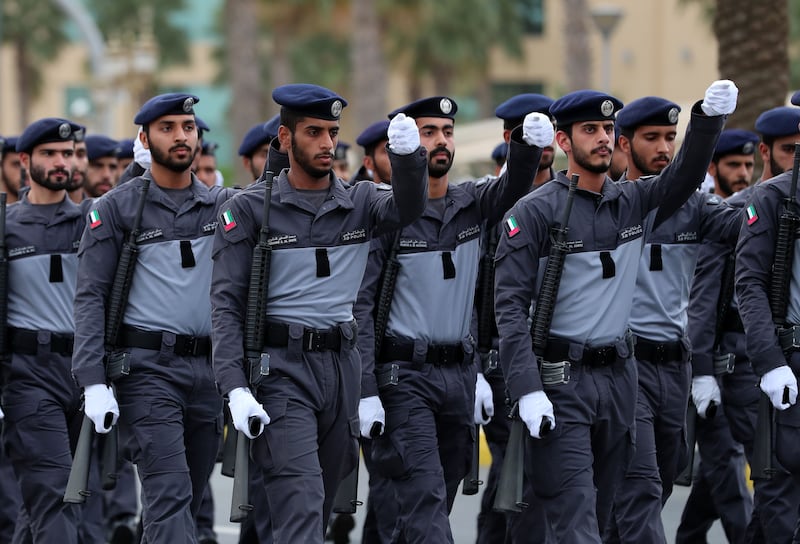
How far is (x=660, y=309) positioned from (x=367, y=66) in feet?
72.1

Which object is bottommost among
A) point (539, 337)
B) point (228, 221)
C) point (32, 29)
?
point (539, 337)

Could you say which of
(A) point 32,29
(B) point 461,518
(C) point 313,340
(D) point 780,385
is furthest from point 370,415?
(A) point 32,29

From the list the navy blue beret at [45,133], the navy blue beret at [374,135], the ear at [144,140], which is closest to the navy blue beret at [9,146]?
the navy blue beret at [45,133]

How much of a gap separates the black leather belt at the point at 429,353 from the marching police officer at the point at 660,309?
2.71ft

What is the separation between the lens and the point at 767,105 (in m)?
14.0

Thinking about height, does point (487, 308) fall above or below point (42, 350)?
above

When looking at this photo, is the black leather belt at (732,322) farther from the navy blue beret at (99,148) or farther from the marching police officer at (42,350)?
the navy blue beret at (99,148)

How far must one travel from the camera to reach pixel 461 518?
1127 centimetres

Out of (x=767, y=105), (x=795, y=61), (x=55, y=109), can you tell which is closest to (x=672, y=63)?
(x=795, y=61)

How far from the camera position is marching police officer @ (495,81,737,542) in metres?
7.06

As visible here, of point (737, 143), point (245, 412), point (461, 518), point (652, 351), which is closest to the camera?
point (245, 412)

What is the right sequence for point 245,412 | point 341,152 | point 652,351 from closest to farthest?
→ point 245,412 < point 652,351 < point 341,152

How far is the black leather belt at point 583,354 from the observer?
7.22 m

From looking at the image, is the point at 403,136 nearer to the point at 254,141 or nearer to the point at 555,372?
the point at 555,372
